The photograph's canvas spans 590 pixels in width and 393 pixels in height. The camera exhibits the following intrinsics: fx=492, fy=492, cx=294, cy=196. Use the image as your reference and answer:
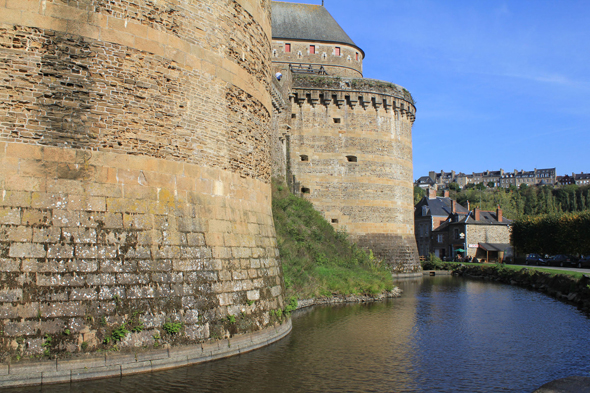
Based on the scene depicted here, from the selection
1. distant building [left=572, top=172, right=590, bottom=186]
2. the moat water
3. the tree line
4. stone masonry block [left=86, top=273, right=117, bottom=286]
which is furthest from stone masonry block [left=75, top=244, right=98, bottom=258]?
distant building [left=572, top=172, right=590, bottom=186]

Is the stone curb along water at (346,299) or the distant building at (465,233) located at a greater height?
the distant building at (465,233)

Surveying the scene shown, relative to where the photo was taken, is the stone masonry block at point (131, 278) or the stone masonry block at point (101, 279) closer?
the stone masonry block at point (101, 279)

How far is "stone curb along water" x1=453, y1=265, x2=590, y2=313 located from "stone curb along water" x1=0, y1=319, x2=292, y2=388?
1318 cm

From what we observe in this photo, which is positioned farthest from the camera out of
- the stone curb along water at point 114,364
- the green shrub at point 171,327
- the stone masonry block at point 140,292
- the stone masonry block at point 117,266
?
the green shrub at point 171,327

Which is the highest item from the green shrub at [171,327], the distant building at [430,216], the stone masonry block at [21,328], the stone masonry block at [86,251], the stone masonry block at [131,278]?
the distant building at [430,216]

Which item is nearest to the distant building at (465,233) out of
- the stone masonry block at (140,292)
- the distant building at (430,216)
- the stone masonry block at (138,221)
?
the distant building at (430,216)

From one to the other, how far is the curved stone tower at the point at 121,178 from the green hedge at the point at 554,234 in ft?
106

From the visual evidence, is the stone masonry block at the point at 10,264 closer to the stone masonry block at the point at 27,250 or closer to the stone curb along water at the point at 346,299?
the stone masonry block at the point at 27,250

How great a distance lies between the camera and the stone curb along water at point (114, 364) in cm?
638

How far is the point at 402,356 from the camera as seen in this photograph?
973 cm

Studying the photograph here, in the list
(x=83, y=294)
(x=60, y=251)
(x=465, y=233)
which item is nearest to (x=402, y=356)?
(x=83, y=294)

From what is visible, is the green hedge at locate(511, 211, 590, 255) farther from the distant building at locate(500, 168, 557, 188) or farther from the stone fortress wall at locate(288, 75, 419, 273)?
the distant building at locate(500, 168, 557, 188)

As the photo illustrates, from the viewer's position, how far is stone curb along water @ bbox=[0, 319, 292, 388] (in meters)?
A: 6.38

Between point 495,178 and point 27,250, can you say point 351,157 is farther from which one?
point 495,178
